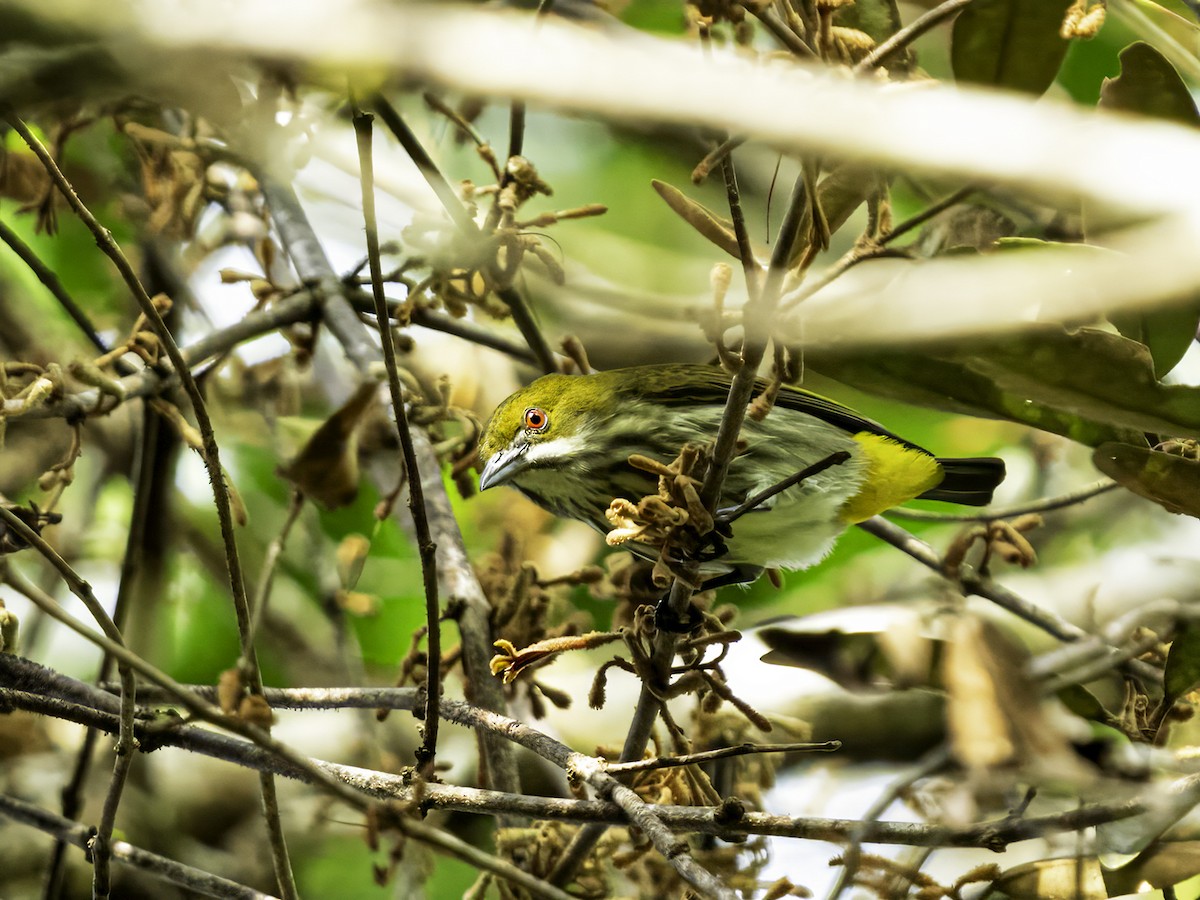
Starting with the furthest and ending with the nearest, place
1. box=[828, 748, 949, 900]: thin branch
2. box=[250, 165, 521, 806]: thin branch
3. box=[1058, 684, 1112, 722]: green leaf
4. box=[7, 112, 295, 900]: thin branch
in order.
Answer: box=[250, 165, 521, 806]: thin branch < box=[1058, 684, 1112, 722]: green leaf < box=[7, 112, 295, 900]: thin branch < box=[828, 748, 949, 900]: thin branch

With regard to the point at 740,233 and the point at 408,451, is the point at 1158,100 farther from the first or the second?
the point at 408,451

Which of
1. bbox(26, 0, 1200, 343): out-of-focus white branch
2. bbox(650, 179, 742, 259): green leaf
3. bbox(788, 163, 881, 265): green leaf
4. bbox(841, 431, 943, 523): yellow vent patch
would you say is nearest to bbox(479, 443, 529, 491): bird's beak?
bbox(841, 431, 943, 523): yellow vent patch

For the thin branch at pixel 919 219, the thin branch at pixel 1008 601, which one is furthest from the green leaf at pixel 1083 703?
the thin branch at pixel 919 219

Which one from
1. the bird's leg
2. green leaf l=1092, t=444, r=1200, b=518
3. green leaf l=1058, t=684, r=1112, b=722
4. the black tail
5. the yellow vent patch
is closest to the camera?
the bird's leg

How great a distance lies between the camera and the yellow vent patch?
3402 mm

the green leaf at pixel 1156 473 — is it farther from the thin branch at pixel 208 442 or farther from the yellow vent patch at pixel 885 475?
the thin branch at pixel 208 442

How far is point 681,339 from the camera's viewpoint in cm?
511

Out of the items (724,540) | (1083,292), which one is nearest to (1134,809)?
(1083,292)

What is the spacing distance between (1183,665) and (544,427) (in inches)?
71.2

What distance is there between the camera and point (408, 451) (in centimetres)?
200

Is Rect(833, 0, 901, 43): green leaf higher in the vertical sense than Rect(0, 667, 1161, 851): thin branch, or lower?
higher

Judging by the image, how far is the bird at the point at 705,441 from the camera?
329 centimetres

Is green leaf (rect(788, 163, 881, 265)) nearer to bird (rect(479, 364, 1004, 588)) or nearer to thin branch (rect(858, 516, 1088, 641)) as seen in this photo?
bird (rect(479, 364, 1004, 588))

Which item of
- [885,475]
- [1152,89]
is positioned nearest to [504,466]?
[885,475]
